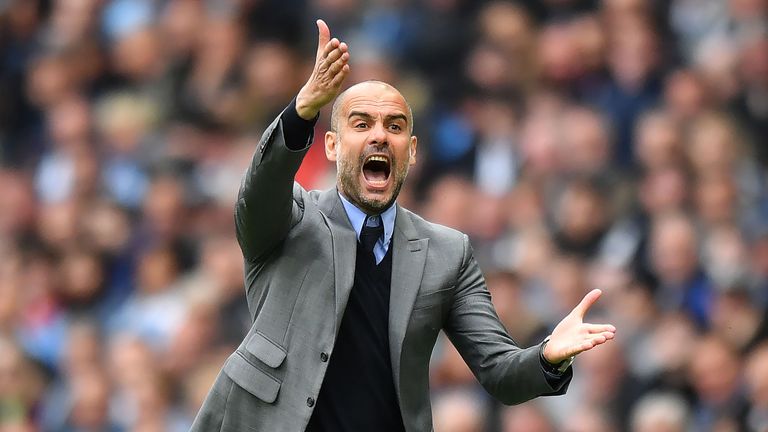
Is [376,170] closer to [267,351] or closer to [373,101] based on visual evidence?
[373,101]

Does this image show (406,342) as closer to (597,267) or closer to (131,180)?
(597,267)

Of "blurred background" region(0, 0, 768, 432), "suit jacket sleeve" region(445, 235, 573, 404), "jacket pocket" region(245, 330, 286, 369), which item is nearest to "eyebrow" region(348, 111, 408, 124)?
"suit jacket sleeve" region(445, 235, 573, 404)

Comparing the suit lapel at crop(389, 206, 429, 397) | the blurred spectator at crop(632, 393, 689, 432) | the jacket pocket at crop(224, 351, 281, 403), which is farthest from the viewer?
the blurred spectator at crop(632, 393, 689, 432)

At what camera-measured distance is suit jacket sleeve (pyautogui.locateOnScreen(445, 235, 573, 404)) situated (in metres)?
4.41

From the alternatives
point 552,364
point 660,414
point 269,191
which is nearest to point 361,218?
point 269,191

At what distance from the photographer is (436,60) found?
9273 mm

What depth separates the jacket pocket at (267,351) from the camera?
14.2 ft

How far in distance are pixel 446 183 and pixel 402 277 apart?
409 centimetres

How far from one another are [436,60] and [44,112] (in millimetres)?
3084

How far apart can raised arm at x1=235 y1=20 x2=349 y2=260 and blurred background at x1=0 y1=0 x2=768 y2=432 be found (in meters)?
3.27

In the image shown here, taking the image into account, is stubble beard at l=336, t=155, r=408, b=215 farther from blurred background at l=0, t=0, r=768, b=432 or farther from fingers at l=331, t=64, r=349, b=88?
blurred background at l=0, t=0, r=768, b=432

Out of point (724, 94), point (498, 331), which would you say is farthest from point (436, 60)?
point (498, 331)

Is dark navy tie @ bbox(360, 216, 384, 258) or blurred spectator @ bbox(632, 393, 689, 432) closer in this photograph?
dark navy tie @ bbox(360, 216, 384, 258)

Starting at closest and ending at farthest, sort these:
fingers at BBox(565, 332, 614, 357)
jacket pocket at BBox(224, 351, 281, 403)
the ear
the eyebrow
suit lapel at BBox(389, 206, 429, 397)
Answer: fingers at BBox(565, 332, 614, 357), jacket pocket at BBox(224, 351, 281, 403), suit lapel at BBox(389, 206, 429, 397), the eyebrow, the ear
